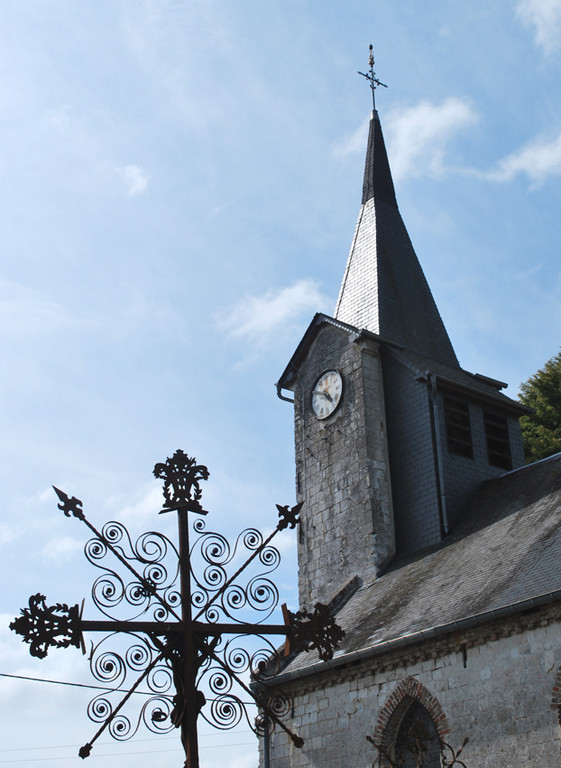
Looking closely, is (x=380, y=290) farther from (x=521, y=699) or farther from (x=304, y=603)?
(x=521, y=699)

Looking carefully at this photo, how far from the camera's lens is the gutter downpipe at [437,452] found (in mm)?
15305

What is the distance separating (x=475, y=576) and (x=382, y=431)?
523cm

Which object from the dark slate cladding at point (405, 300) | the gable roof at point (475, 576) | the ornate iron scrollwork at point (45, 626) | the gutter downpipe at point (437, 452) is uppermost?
the dark slate cladding at point (405, 300)

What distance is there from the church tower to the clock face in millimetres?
26

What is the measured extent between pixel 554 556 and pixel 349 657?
→ 3180 mm

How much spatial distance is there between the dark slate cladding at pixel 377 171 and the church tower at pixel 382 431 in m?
2.83

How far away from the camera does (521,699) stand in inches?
392

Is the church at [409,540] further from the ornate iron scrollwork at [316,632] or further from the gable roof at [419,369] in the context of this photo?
the ornate iron scrollwork at [316,632]

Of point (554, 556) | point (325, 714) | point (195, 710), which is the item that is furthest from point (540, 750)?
point (195, 710)

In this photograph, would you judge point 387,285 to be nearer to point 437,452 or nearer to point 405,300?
point 405,300

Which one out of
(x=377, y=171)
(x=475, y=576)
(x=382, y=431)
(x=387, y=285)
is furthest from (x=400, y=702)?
(x=377, y=171)

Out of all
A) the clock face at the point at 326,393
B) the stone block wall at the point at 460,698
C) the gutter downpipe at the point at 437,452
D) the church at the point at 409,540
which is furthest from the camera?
the clock face at the point at 326,393

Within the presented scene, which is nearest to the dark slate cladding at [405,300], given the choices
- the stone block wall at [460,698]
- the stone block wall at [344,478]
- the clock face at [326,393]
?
the stone block wall at [344,478]

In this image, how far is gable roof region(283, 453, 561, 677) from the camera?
35.5 feet
